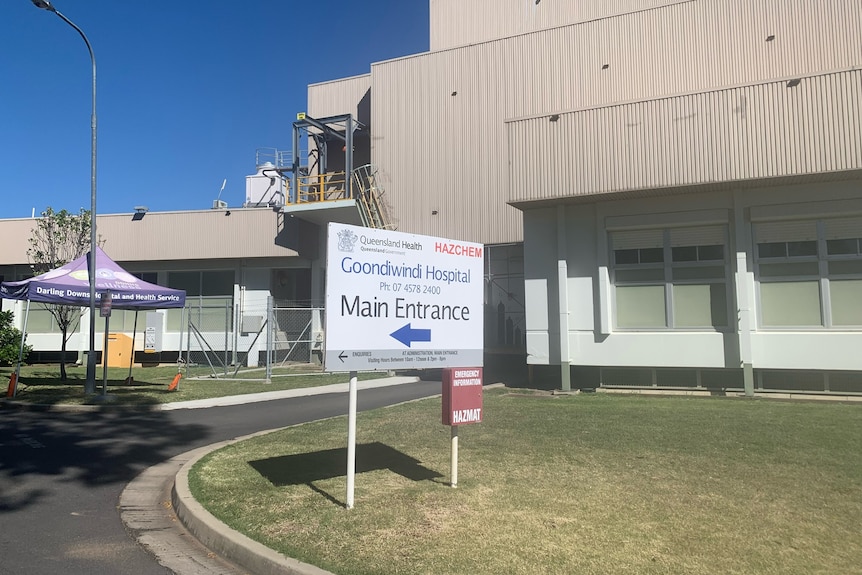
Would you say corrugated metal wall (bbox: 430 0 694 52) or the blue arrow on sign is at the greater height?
corrugated metal wall (bbox: 430 0 694 52)

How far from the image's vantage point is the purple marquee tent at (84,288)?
14.2 metres

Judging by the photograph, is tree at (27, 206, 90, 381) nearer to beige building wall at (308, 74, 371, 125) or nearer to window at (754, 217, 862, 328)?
beige building wall at (308, 74, 371, 125)

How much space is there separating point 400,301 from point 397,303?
46mm

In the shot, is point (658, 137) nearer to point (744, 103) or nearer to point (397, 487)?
point (744, 103)

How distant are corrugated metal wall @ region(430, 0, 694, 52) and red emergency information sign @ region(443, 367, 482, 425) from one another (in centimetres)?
2054

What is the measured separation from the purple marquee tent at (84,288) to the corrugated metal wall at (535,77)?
10188 mm

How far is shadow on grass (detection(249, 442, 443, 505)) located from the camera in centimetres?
669

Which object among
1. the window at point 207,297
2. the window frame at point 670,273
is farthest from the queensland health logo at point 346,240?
the window at point 207,297

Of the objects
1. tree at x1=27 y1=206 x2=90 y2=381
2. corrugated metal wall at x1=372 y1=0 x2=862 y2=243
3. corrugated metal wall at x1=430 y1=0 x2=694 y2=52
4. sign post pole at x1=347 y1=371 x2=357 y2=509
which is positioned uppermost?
corrugated metal wall at x1=430 y1=0 x2=694 y2=52

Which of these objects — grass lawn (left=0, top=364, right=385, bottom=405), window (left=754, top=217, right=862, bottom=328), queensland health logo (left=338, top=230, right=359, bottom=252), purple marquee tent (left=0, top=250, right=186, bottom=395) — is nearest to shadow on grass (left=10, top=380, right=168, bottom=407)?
grass lawn (left=0, top=364, right=385, bottom=405)

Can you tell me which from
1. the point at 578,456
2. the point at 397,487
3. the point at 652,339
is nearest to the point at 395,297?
the point at 397,487

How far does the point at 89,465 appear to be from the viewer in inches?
316

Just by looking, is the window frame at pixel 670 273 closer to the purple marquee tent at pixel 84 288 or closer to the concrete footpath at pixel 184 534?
the concrete footpath at pixel 184 534

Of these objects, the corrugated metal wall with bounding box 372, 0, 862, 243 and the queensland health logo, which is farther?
the corrugated metal wall with bounding box 372, 0, 862, 243
